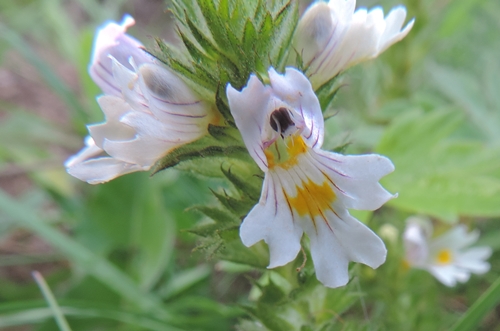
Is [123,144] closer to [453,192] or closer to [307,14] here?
[307,14]

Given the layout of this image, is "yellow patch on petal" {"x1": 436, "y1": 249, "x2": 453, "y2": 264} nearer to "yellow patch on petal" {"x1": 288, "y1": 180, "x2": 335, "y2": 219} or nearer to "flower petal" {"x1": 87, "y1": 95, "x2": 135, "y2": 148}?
"yellow patch on petal" {"x1": 288, "y1": 180, "x2": 335, "y2": 219}

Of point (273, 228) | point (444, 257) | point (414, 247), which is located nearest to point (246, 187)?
point (273, 228)

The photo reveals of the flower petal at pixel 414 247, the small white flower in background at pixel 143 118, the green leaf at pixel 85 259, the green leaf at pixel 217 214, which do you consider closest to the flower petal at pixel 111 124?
the small white flower in background at pixel 143 118

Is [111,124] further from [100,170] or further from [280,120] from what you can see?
[280,120]

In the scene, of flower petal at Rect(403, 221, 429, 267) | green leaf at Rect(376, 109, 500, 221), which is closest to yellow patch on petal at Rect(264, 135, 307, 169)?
green leaf at Rect(376, 109, 500, 221)

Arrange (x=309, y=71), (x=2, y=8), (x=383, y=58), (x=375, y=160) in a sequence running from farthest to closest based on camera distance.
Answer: (x=2, y=8) < (x=383, y=58) < (x=309, y=71) < (x=375, y=160)

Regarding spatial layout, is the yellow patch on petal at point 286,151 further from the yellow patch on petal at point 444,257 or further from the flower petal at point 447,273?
the yellow patch on petal at point 444,257

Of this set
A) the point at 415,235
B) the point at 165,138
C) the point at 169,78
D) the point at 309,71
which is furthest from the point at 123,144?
the point at 415,235
